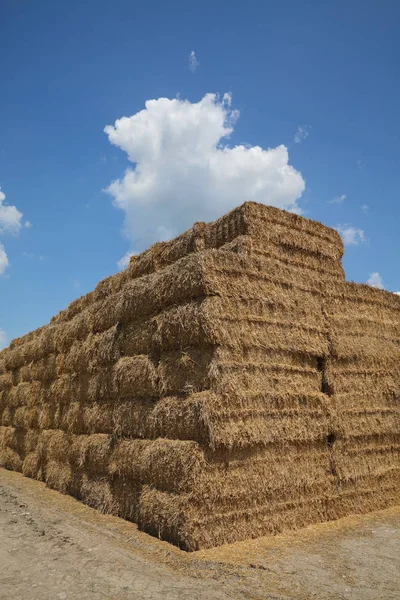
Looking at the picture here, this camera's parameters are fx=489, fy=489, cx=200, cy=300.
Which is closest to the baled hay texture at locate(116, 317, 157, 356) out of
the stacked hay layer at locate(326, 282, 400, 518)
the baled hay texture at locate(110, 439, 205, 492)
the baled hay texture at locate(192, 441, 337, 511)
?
the baled hay texture at locate(110, 439, 205, 492)

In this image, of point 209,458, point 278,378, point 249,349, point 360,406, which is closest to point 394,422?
point 360,406

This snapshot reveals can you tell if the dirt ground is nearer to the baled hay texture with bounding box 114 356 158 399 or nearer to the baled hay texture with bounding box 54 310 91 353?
the baled hay texture with bounding box 114 356 158 399

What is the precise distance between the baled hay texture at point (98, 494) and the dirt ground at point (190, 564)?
1.38 ft

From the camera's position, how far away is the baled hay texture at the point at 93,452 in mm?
8852

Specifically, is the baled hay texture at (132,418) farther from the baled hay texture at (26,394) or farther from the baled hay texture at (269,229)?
the baled hay texture at (26,394)

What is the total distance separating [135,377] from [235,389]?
213 cm

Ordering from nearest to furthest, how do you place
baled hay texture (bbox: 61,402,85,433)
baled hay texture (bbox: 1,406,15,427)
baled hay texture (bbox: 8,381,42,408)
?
baled hay texture (bbox: 61,402,85,433)
baled hay texture (bbox: 8,381,42,408)
baled hay texture (bbox: 1,406,15,427)

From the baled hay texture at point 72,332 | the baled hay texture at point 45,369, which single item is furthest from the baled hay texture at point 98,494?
the baled hay texture at point 45,369

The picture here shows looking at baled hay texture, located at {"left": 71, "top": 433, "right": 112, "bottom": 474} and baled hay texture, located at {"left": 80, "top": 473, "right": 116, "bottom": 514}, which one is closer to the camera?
baled hay texture, located at {"left": 80, "top": 473, "right": 116, "bottom": 514}

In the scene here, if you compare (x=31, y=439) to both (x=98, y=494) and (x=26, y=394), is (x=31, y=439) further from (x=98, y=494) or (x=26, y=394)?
(x=98, y=494)

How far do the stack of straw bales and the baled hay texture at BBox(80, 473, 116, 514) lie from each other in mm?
33

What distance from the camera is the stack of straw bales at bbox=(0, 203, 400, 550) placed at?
22.1 feet

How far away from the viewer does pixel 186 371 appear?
7.22 meters

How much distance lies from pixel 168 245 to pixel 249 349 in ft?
9.94
